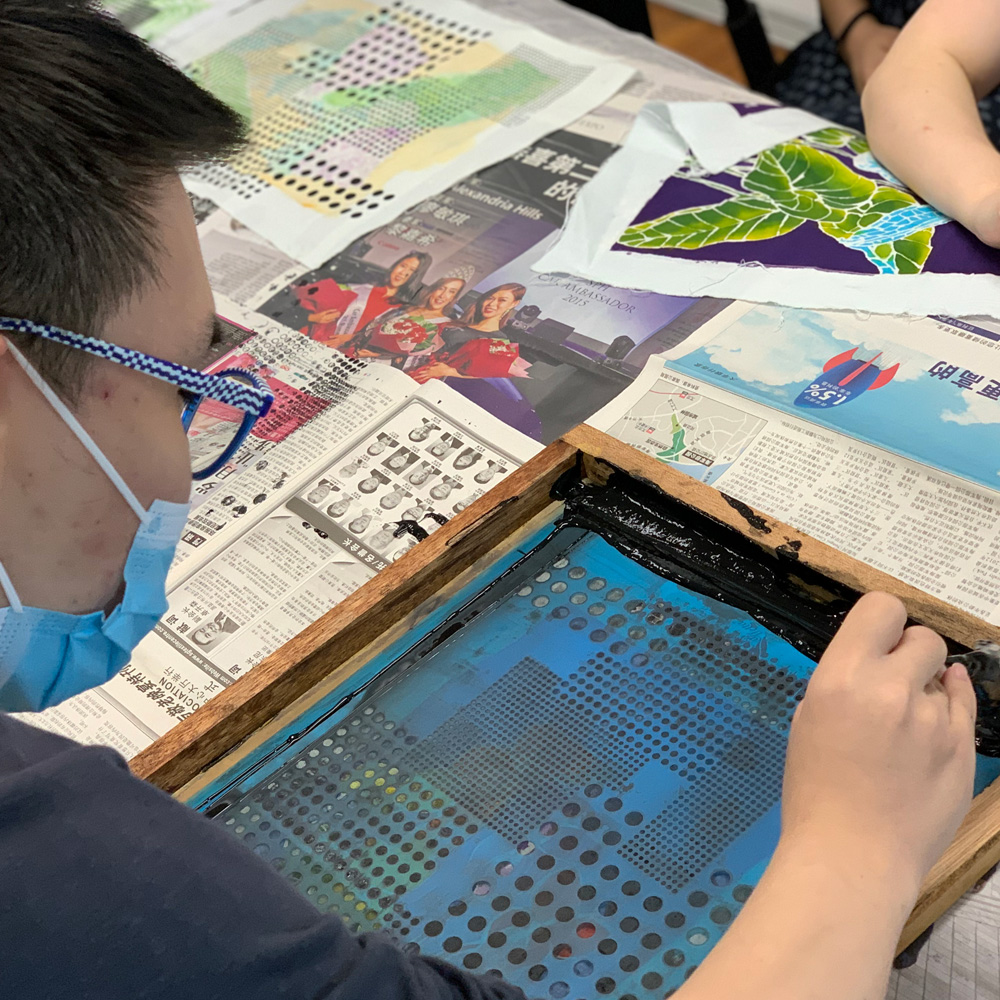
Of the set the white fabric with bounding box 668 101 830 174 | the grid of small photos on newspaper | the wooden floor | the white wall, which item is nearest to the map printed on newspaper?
the grid of small photos on newspaper

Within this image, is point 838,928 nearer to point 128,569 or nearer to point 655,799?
point 655,799

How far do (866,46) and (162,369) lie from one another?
3.61 feet

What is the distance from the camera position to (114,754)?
0.51m

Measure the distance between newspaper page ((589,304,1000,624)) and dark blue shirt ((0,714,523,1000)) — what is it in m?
0.44

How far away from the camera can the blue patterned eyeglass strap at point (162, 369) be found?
511 mm

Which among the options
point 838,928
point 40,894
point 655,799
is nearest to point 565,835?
point 655,799

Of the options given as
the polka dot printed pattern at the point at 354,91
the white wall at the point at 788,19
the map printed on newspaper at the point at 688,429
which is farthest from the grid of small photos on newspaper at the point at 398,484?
the white wall at the point at 788,19

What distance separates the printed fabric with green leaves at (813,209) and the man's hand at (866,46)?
9.0 inches

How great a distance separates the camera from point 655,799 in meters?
0.63

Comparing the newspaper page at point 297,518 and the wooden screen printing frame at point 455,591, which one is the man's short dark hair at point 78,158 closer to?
the wooden screen printing frame at point 455,591

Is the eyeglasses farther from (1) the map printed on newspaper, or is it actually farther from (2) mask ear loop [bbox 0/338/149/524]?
(1) the map printed on newspaper

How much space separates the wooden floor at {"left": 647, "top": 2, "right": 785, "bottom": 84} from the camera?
8.21ft

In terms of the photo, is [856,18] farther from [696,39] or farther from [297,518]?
[696,39]

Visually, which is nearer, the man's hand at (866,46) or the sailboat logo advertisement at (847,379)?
the sailboat logo advertisement at (847,379)
